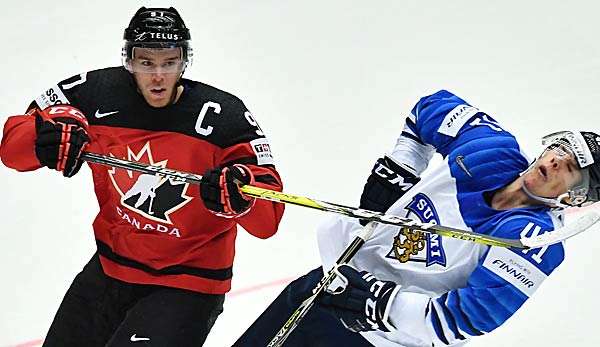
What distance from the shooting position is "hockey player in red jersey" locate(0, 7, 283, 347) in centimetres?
275

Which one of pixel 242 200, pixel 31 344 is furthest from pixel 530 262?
pixel 31 344

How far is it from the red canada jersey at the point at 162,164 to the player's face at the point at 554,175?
0.65m

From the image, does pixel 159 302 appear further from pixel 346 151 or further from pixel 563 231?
pixel 346 151

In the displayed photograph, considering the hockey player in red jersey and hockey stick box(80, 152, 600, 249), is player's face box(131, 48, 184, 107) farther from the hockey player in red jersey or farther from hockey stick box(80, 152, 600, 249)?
hockey stick box(80, 152, 600, 249)

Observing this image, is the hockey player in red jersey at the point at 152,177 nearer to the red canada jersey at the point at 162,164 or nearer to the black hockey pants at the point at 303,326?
the red canada jersey at the point at 162,164

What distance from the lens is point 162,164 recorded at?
2834 mm

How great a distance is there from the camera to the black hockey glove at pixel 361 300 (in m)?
2.58

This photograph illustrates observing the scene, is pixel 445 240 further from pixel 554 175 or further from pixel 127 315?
pixel 127 315

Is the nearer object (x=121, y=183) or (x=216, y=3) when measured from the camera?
(x=121, y=183)

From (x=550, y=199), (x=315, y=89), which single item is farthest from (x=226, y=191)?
(x=315, y=89)

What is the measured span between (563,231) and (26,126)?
1.35m

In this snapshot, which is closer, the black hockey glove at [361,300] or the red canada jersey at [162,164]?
the black hockey glove at [361,300]

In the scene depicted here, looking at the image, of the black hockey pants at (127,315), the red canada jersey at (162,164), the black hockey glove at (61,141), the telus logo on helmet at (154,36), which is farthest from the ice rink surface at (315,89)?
the telus logo on helmet at (154,36)

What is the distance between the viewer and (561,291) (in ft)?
12.6
